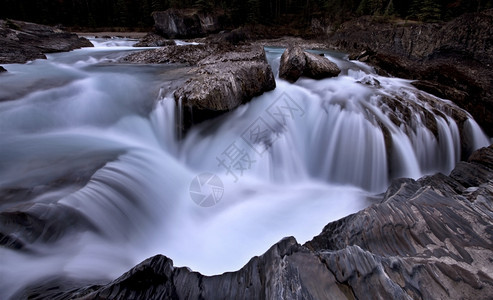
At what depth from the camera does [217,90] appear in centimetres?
461

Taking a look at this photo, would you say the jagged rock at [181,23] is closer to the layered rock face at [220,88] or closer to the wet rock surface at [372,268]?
the layered rock face at [220,88]

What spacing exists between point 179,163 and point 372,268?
4.14 m

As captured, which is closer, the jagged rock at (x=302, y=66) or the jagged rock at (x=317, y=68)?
the jagged rock at (x=302, y=66)

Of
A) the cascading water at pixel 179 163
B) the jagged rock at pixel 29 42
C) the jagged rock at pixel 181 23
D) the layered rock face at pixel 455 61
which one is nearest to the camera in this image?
the cascading water at pixel 179 163

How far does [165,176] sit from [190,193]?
57 cm

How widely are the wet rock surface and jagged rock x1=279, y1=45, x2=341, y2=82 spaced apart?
5.52 m

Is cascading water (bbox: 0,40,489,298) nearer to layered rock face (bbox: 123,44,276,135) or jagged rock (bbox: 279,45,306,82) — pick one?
layered rock face (bbox: 123,44,276,135)

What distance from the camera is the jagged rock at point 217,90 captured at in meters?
4.62

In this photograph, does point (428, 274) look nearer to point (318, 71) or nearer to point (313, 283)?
point (313, 283)

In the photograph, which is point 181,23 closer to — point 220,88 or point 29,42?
point 29,42

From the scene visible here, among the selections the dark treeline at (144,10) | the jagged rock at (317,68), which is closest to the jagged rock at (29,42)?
the jagged rock at (317,68)

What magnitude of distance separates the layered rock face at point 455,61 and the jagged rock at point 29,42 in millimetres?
13366

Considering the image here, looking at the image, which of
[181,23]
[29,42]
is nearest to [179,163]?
[29,42]

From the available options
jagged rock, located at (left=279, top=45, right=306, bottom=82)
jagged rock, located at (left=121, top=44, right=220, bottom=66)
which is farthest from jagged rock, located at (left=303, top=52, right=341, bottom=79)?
jagged rock, located at (left=121, top=44, right=220, bottom=66)
